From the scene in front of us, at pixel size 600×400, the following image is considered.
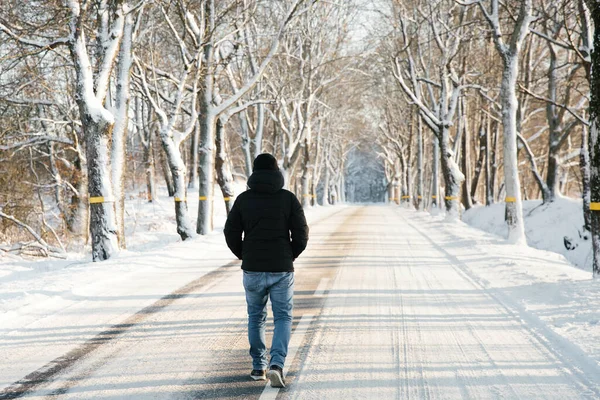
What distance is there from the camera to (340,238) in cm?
1584

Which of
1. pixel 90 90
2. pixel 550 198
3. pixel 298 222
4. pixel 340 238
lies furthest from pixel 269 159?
pixel 550 198

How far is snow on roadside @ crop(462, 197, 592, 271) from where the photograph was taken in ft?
55.2

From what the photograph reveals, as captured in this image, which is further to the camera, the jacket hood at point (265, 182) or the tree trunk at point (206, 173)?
the tree trunk at point (206, 173)

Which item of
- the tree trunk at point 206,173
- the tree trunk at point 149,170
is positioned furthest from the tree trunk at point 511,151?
the tree trunk at point 149,170

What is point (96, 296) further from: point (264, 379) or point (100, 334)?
point (264, 379)

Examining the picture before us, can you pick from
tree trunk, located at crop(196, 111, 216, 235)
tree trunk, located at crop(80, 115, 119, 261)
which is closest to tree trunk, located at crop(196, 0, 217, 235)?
tree trunk, located at crop(196, 111, 216, 235)

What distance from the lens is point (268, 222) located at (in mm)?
4484

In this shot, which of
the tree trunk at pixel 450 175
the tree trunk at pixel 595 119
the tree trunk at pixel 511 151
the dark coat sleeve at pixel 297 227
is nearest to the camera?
the dark coat sleeve at pixel 297 227

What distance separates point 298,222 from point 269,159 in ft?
2.06

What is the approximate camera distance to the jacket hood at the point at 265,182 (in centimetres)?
447

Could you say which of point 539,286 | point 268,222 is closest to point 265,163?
point 268,222

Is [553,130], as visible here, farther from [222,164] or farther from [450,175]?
[222,164]

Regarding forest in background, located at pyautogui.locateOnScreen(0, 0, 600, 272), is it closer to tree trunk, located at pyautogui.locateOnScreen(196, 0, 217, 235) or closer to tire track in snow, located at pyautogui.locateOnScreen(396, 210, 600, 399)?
tree trunk, located at pyautogui.locateOnScreen(196, 0, 217, 235)

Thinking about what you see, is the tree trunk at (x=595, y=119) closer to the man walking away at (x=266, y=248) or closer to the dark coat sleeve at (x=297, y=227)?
the dark coat sleeve at (x=297, y=227)
